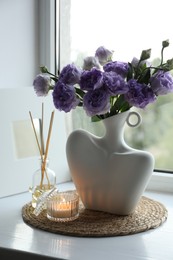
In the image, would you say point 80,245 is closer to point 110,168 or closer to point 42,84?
point 110,168

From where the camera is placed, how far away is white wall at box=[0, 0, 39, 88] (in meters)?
1.76

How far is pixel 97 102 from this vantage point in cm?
128

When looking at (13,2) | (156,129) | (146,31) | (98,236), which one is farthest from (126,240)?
(13,2)

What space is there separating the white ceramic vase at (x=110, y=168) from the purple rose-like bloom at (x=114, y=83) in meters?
0.11

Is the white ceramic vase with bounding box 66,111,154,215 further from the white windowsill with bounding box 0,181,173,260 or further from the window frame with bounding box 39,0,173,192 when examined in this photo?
the window frame with bounding box 39,0,173,192

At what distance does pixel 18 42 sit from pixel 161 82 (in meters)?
0.69

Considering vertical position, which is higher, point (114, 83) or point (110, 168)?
point (114, 83)

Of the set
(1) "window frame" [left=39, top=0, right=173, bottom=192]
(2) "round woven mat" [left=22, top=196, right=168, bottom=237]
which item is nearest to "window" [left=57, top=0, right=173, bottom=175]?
(1) "window frame" [left=39, top=0, right=173, bottom=192]

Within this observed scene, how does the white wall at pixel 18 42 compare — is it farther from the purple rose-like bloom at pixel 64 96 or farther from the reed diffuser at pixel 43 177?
the purple rose-like bloom at pixel 64 96

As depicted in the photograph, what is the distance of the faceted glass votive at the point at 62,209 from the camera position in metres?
1.38

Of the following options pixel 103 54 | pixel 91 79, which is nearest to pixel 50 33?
pixel 103 54

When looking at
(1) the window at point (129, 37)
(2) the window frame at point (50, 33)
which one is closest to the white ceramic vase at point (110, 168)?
(1) the window at point (129, 37)

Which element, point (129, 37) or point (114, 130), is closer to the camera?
point (114, 130)

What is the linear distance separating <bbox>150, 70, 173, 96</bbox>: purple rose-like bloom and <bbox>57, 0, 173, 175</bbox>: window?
44cm
